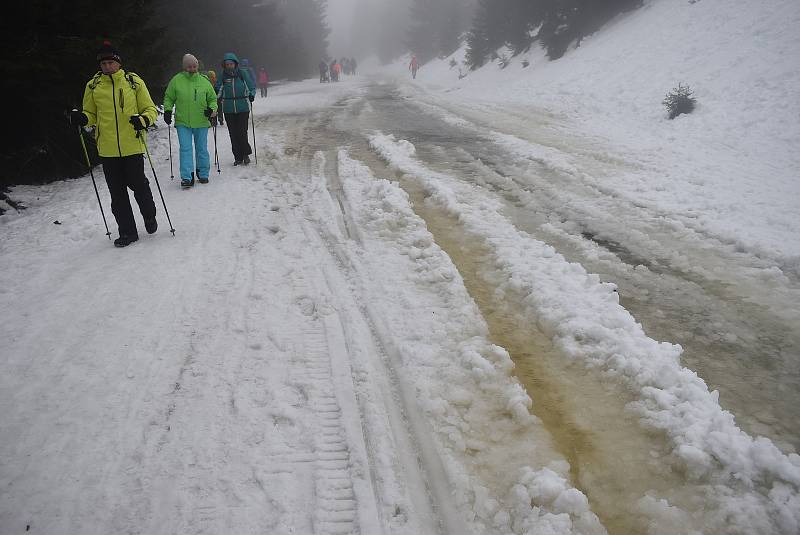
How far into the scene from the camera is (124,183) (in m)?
4.94

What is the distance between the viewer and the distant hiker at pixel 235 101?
7883 millimetres

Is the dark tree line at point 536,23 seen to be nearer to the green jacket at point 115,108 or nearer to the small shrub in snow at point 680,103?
the small shrub in snow at point 680,103

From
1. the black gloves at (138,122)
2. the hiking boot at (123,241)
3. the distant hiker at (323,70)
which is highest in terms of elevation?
the distant hiker at (323,70)

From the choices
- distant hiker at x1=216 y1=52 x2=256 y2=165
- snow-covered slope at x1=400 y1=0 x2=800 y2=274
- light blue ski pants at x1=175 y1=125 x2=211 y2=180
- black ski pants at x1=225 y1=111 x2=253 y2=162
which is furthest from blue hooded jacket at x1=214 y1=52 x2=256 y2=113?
snow-covered slope at x1=400 y1=0 x2=800 y2=274

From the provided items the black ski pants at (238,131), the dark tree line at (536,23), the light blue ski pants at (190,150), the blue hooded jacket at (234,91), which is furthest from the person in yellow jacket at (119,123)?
the dark tree line at (536,23)

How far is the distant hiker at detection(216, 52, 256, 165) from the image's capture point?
7.88 metres

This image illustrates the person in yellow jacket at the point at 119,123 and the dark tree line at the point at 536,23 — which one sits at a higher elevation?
the dark tree line at the point at 536,23

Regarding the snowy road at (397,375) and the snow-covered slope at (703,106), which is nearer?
the snowy road at (397,375)

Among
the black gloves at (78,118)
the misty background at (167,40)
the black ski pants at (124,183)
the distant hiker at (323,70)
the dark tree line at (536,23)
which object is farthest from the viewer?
the distant hiker at (323,70)

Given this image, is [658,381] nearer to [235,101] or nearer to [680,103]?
[235,101]

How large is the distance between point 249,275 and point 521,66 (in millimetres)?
23977

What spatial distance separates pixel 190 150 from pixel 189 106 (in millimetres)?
683

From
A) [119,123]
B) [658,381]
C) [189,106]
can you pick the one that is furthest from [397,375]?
[189,106]

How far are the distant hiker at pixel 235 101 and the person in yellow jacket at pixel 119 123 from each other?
3069 millimetres
